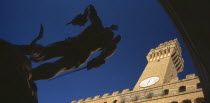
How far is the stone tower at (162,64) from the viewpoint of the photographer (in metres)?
34.0

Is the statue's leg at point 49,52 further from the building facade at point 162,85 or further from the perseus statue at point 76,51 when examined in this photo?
the building facade at point 162,85

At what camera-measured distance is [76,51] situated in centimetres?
266

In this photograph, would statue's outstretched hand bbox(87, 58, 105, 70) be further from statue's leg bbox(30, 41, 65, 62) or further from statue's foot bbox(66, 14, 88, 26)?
statue's foot bbox(66, 14, 88, 26)

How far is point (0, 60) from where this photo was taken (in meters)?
2.10

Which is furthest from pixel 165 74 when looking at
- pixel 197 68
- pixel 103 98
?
pixel 197 68

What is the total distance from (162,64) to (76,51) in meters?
36.6

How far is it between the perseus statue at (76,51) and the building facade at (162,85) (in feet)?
73.7

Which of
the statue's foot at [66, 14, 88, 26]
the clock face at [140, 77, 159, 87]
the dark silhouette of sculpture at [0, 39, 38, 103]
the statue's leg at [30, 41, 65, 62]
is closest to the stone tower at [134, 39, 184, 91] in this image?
the clock face at [140, 77, 159, 87]

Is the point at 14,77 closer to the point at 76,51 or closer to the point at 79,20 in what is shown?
the point at 76,51

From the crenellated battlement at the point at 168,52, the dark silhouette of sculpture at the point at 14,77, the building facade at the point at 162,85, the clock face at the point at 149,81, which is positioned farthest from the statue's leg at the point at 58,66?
the crenellated battlement at the point at 168,52

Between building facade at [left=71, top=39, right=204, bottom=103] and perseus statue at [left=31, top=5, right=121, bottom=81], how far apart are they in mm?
22464

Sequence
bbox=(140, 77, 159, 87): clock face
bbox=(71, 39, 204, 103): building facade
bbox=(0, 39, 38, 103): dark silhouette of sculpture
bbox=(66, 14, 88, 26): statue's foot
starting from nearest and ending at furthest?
bbox=(0, 39, 38, 103): dark silhouette of sculpture, bbox=(66, 14, 88, 26): statue's foot, bbox=(71, 39, 204, 103): building facade, bbox=(140, 77, 159, 87): clock face

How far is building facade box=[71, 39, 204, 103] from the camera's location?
25.5m

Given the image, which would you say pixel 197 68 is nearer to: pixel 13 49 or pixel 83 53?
pixel 83 53
